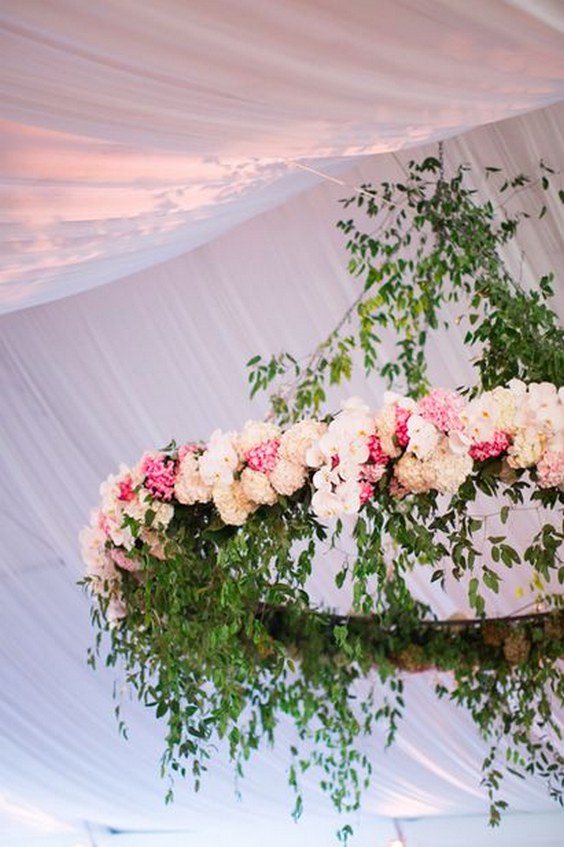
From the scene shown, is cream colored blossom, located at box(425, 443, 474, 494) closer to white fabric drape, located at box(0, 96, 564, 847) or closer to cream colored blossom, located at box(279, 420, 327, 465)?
cream colored blossom, located at box(279, 420, 327, 465)

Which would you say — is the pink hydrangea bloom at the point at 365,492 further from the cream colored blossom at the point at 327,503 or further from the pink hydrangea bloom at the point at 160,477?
the pink hydrangea bloom at the point at 160,477

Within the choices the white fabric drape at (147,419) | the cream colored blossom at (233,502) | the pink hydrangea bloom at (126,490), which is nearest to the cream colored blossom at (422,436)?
the cream colored blossom at (233,502)

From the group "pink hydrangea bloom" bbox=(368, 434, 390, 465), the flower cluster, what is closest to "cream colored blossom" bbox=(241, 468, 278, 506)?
the flower cluster

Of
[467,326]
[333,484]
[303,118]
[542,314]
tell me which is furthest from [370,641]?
[303,118]

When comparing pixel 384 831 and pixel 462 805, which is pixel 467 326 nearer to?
pixel 462 805

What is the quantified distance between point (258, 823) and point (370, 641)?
2621 millimetres

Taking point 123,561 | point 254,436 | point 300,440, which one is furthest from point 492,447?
point 123,561

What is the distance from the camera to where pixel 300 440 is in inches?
95.1

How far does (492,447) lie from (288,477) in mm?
416

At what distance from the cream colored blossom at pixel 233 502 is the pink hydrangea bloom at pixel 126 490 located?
0.95 ft

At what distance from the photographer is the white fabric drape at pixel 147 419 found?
4.00 m

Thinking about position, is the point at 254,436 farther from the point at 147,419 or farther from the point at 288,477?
the point at 147,419

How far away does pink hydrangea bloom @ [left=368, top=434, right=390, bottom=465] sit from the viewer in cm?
236

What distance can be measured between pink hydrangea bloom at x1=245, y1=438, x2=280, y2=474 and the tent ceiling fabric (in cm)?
60
